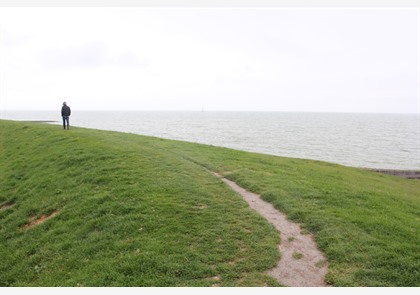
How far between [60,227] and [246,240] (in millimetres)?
7938

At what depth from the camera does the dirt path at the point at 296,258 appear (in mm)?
9211

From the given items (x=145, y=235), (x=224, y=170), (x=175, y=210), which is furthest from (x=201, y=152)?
(x=145, y=235)

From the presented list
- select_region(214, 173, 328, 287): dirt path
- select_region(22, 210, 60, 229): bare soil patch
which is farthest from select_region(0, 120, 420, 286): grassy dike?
select_region(214, 173, 328, 287): dirt path

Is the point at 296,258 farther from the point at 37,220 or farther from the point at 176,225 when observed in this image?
the point at 37,220

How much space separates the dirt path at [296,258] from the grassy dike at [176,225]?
301 millimetres

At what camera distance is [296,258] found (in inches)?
407

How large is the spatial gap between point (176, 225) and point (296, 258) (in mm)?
4583

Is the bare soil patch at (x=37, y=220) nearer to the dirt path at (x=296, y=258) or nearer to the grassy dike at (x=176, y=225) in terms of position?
the grassy dike at (x=176, y=225)

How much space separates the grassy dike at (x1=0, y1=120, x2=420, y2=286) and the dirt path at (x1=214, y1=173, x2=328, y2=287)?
0.30 m

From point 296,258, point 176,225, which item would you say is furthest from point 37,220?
point 296,258

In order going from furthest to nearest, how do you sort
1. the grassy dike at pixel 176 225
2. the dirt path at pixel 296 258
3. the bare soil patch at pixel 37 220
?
the bare soil patch at pixel 37 220 → the grassy dike at pixel 176 225 → the dirt path at pixel 296 258

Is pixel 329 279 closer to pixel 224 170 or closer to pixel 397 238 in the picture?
pixel 397 238

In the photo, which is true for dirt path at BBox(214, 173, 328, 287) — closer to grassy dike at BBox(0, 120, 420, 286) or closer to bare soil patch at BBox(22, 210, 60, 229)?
grassy dike at BBox(0, 120, 420, 286)

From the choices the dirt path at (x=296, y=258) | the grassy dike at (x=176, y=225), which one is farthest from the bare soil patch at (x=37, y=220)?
the dirt path at (x=296, y=258)
